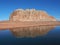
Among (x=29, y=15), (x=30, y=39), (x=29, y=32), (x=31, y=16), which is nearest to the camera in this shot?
(x=30, y=39)

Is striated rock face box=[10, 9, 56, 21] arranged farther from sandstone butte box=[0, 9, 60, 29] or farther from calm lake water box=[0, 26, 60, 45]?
calm lake water box=[0, 26, 60, 45]

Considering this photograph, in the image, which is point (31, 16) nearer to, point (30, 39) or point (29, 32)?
point (29, 32)

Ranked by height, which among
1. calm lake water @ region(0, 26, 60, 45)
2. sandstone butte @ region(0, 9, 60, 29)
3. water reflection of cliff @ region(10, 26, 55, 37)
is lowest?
calm lake water @ region(0, 26, 60, 45)

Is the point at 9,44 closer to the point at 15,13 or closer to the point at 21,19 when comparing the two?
the point at 21,19

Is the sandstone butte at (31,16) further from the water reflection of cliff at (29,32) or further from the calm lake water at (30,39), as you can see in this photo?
the calm lake water at (30,39)

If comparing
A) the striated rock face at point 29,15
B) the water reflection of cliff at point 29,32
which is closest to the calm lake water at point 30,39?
the water reflection of cliff at point 29,32

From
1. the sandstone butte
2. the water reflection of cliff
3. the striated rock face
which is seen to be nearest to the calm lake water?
the water reflection of cliff

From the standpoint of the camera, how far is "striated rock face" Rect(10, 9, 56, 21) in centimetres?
8719

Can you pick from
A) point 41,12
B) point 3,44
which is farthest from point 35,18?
point 3,44

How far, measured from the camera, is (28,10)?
9669cm

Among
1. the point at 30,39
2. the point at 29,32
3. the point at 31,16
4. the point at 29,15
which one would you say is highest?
the point at 29,15

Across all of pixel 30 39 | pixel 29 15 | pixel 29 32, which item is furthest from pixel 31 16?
pixel 30 39

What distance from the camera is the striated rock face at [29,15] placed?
286 feet

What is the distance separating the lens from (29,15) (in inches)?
3551
